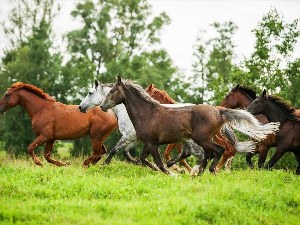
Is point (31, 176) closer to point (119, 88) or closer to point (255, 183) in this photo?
point (119, 88)

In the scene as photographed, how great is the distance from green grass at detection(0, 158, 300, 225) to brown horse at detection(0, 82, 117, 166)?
2519 mm

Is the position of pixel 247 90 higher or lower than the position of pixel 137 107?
higher

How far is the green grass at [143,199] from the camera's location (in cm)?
771

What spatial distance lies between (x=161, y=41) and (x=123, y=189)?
117 ft

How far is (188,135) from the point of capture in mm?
11562

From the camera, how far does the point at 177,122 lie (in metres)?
11.5

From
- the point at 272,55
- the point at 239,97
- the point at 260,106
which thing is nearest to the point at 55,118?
the point at 260,106

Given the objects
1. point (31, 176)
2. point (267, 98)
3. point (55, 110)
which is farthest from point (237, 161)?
point (31, 176)

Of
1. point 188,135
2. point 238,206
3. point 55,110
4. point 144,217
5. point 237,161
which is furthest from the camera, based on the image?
point 237,161

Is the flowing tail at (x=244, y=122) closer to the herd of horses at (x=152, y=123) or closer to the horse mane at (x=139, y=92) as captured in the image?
the herd of horses at (x=152, y=123)

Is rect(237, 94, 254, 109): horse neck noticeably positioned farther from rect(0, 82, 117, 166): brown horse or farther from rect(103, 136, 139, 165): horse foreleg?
rect(0, 82, 117, 166): brown horse

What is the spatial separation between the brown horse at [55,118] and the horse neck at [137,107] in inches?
91.1

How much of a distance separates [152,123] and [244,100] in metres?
5.42

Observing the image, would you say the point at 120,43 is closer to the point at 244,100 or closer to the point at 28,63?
the point at 28,63
